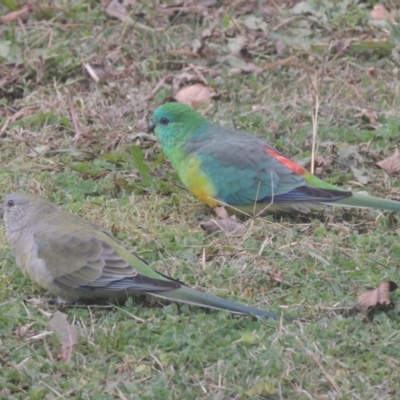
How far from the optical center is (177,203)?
6598mm

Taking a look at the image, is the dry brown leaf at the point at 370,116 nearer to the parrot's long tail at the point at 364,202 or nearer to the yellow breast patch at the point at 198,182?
the parrot's long tail at the point at 364,202

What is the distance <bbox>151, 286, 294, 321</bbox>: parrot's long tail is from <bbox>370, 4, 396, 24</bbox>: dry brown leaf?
15.3ft

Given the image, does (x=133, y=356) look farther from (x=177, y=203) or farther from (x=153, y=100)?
(x=153, y=100)

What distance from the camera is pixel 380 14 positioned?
29.1ft

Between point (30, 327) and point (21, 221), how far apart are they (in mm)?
911

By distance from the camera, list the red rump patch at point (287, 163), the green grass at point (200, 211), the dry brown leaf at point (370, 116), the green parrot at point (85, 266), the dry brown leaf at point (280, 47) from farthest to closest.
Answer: the dry brown leaf at point (280, 47) < the dry brown leaf at point (370, 116) < the red rump patch at point (287, 163) < the green parrot at point (85, 266) < the green grass at point (200, 211)

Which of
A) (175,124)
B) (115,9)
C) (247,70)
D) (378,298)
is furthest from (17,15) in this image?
(378,298)

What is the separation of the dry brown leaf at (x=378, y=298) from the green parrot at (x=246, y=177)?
3.81 feet

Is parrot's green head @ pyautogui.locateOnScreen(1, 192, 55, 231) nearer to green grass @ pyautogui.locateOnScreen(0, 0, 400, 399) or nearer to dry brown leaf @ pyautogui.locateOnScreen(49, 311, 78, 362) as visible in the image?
green grass @ pyautogui.locateOnScreen(0, 0, 400, 399)

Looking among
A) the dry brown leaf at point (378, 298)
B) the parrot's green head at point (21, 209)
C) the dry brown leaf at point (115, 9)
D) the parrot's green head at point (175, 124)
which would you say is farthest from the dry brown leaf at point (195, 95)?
the dry brown leaf at point (378, 298)

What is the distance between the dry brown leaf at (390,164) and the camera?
6.83 m

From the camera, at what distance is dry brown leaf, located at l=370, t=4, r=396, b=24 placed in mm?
8805

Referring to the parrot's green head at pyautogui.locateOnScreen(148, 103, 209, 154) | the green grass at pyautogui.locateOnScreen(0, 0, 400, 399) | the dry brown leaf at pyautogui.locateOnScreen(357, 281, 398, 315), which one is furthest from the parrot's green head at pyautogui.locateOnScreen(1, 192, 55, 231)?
the dry brown leaf at pyautogui.locateOnScreen(357, 281, 398, 315)

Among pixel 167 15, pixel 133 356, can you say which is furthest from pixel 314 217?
pixel 167 15
